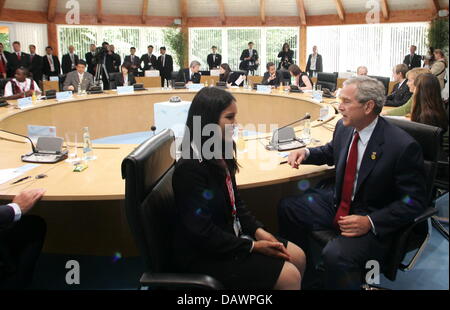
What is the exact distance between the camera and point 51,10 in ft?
36.2

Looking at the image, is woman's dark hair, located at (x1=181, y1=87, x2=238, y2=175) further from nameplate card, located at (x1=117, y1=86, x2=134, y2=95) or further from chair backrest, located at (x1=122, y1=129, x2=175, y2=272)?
nameplate card, located at (x1=117, y1=86, x2=134, y2=95)

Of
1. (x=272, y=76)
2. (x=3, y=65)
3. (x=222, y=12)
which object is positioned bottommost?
(x=272, y=76)

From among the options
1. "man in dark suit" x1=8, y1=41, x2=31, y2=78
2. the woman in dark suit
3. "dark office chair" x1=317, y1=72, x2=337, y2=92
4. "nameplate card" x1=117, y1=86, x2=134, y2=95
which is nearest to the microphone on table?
the woman in dark suit

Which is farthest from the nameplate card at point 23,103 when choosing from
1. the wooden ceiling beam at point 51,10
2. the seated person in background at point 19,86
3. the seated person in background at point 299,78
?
the wooden ceiling beam at point 51,10

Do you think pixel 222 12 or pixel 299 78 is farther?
pixel 222 12

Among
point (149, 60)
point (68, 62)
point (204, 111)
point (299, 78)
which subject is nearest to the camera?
point (204, 111)

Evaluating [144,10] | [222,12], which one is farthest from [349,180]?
[144,10]

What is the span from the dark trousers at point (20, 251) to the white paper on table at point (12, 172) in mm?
316

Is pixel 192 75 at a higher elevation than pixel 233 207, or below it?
higher

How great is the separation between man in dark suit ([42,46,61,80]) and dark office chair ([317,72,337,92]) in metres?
6.64

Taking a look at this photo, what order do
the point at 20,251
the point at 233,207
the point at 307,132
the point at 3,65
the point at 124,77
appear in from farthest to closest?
the point at 3,65, the point at 124,77, the point at 307,132, the point at 20,251, the point at 233,207

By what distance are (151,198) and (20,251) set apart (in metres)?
0.93

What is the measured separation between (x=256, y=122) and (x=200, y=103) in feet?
18.8

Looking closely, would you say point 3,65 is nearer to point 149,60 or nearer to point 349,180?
point 149,60
